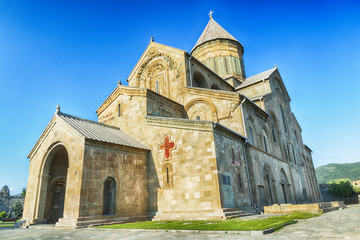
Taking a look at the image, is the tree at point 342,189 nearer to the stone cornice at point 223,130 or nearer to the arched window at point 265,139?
the arched window at point 265,139

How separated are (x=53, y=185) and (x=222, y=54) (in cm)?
2508

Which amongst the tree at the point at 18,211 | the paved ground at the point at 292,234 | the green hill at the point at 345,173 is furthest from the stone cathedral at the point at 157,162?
the green hill at the point at 345,173

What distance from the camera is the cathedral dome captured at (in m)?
31.2

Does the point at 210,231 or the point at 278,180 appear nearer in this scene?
the point at 210,231

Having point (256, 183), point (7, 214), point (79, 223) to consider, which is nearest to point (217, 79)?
point (256, 183)

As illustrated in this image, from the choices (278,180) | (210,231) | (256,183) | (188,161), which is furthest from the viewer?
(278,180)

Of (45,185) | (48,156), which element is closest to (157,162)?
(48,156)

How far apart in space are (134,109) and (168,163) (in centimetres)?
469

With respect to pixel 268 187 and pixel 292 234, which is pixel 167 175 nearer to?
pixel 268 187

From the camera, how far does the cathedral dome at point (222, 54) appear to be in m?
31.2

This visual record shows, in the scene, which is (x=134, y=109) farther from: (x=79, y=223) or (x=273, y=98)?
(x=273, y=98)

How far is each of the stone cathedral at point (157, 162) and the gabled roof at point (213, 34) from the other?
14169 mm

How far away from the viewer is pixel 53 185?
13.9 metres

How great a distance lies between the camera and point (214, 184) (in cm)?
1091
